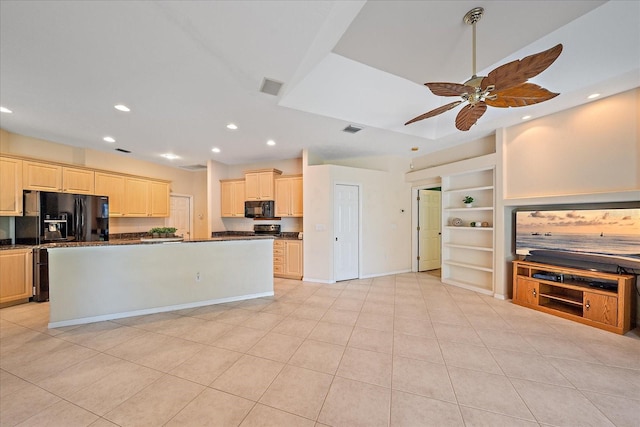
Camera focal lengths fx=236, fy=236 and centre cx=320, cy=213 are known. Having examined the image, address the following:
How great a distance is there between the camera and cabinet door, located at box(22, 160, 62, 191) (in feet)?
12.7

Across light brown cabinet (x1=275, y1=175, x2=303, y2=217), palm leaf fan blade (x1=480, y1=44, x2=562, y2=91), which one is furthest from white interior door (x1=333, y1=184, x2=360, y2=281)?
palm leaf fan blade (x1=480, y1=44, x2=562, y2=91)

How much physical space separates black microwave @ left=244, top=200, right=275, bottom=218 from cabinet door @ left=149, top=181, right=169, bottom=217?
214cm

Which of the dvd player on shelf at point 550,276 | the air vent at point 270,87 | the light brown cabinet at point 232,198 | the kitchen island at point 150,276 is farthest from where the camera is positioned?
the light brown cabinet at point 232,198

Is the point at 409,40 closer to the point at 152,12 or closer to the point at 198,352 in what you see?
the point at 152,12

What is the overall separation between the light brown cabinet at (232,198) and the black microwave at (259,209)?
333 millimetres

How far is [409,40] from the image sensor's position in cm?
236

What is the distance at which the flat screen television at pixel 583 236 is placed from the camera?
109 inches

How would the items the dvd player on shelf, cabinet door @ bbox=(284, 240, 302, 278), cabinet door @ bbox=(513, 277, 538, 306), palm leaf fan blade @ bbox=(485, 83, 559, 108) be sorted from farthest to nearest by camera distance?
cabinet door @ bbox=(284, 240, 302, 278) → cabinet door @ bbox=(513, 277, 538, 306) → the dvd player on shelf → palm leaf fan blade @ bbox=(485, 83, 559, 108)

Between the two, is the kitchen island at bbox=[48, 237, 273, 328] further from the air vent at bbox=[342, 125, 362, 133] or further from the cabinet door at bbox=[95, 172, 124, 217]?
the cabinet door at bbox=[95, 172, 124, 217]

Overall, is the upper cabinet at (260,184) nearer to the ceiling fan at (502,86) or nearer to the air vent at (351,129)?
the air vent at (351,129)

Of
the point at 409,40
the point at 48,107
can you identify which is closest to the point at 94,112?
the point at 48,107

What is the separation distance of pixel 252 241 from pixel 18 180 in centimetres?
382

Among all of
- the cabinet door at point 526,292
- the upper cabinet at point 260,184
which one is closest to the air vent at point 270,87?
the upper cabinet at point 260,184

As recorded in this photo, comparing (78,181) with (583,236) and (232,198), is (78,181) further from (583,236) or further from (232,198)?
(583,236)
